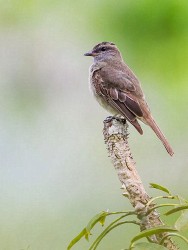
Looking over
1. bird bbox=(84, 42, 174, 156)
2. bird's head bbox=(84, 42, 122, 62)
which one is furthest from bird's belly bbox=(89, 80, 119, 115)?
bird's head bbox=(84, 42, 122, 62)

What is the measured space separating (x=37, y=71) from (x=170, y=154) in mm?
1130

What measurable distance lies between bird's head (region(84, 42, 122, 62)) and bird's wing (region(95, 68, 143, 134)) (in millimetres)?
526

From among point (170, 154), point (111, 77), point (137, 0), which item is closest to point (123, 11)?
point (137, 0)

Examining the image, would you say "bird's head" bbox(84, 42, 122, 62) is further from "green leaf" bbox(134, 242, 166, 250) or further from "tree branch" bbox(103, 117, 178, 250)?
"green leaf" bbox(134, 242, 166, 250)

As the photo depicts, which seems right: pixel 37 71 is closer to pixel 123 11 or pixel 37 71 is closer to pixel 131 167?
pixel 123 11

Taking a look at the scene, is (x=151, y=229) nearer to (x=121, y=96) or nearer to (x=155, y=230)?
(x=155, y=230)

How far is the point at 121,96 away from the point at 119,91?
125 millimetres

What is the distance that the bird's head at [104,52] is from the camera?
21.0ft

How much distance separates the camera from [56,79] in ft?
16.4

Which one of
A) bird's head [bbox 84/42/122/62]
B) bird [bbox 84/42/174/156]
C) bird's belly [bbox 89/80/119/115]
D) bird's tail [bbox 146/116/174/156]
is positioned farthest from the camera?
bird's head [bbox 84/42/122/62]

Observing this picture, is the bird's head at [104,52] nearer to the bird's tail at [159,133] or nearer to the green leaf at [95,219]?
the bird's tail at [159,133]

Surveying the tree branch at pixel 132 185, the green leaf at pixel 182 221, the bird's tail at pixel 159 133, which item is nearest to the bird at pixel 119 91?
the bird's tail at pixel 159 133

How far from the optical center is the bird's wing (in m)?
5.16

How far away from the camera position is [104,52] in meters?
6.55
